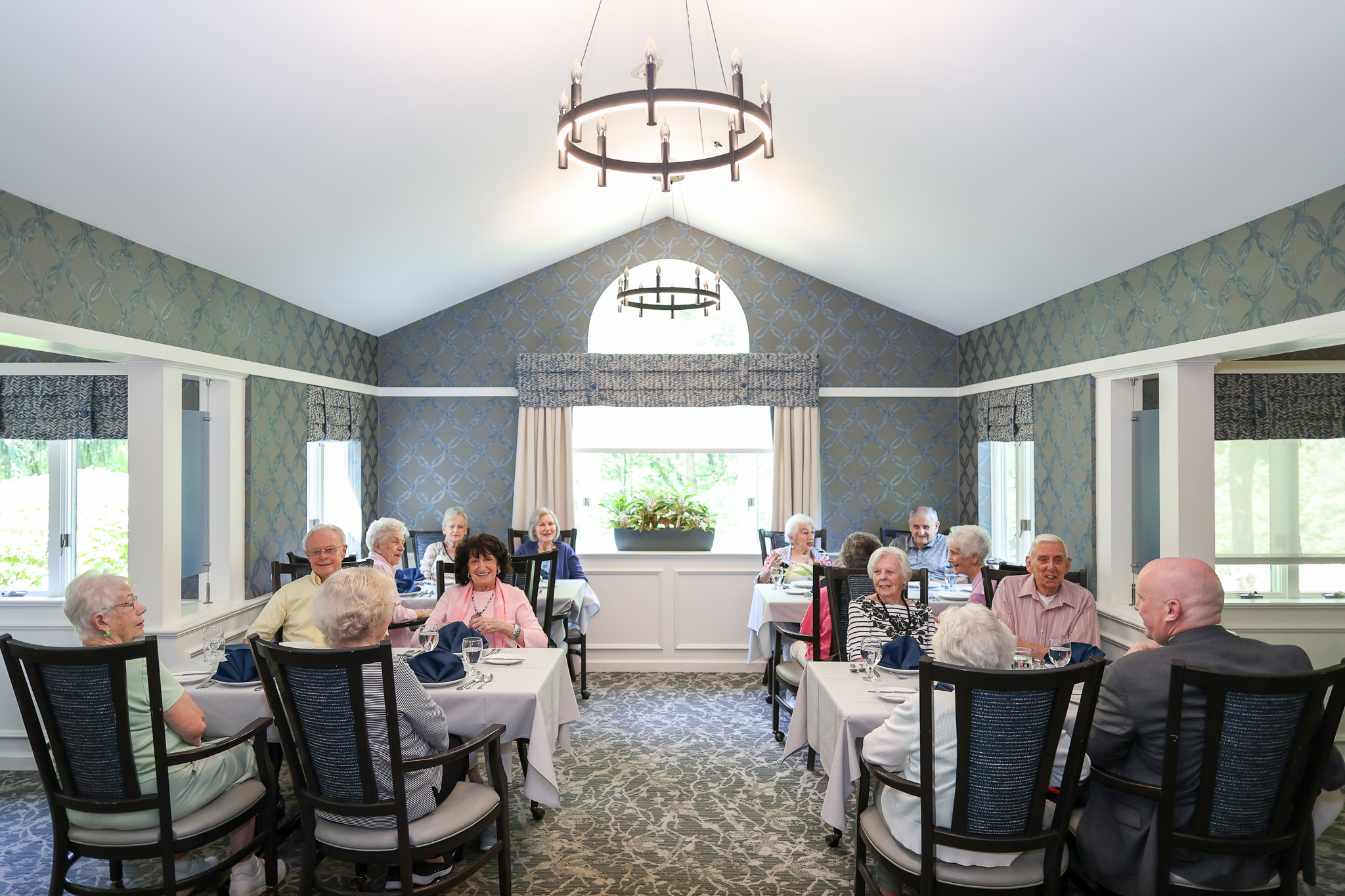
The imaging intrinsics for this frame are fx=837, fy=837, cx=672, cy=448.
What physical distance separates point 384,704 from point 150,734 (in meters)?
0.76

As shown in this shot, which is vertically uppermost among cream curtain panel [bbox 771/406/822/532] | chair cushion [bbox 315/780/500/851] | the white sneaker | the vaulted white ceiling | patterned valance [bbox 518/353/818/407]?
the vaulted white ceiling

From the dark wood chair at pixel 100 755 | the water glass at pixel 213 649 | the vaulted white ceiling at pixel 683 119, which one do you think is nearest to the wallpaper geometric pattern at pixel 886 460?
the vaulted white ceiling at pixel 683 119

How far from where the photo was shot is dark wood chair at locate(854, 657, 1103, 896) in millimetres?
2176

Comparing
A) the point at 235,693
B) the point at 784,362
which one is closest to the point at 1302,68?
the point at 235,693

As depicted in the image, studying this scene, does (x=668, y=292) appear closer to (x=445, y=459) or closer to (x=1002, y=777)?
(x=445, y=459)

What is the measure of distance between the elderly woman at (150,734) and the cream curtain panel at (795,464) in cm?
467

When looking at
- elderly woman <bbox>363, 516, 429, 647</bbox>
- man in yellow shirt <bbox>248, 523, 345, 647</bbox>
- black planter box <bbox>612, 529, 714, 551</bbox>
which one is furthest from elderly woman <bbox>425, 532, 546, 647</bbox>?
black planter box <bbox>612, 529, 714, 551</bbox>

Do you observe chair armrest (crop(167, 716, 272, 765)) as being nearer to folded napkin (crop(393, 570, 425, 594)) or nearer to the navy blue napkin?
the navy blue napkin

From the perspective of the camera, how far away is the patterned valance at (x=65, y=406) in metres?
5.12

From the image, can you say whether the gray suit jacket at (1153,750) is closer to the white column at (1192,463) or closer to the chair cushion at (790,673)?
the white column at (1192,463)

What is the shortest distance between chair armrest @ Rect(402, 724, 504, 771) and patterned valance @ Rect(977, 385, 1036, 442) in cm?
438

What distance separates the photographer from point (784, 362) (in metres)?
6.99

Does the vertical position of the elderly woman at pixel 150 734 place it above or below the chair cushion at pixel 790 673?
above

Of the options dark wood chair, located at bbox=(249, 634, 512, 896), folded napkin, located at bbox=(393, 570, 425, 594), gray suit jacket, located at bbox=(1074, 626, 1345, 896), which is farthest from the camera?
folded napkin, located at bbox=(393, 570, 425, 594)
